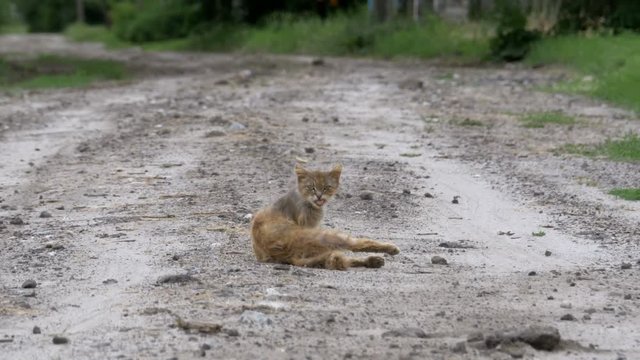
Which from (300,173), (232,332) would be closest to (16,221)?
(300,173)

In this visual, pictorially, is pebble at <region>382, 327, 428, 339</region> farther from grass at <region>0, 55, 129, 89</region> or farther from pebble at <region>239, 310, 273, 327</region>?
grass at <region>0, 55, 129, 89</region>

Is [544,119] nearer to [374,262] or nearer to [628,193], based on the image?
[628,193]

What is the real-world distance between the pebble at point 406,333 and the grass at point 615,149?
9.76 meters

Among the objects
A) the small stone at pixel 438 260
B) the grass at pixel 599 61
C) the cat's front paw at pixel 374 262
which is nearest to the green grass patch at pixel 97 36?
the grass at pixel 599 61

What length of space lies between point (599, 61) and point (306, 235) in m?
22.1

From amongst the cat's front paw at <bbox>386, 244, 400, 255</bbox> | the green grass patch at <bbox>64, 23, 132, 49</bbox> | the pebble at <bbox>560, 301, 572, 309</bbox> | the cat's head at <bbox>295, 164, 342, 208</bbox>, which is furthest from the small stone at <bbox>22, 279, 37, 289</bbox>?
the green grass patch at <bbox>64, 23, 132, 49</bbox>

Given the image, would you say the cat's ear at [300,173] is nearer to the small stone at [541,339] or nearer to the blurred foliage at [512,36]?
the small stone at [541,339]

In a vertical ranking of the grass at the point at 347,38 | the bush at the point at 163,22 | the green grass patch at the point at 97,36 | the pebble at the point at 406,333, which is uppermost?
the pebble at the point at 406,333

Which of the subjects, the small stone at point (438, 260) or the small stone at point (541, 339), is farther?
the small stone at point (438, 260)

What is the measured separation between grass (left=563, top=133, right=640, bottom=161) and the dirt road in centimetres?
33

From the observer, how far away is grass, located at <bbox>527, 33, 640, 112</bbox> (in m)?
25.9

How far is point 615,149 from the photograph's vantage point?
1809 centimetres

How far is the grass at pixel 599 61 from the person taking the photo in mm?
25906

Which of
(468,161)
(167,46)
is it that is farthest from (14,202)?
(167,46)
